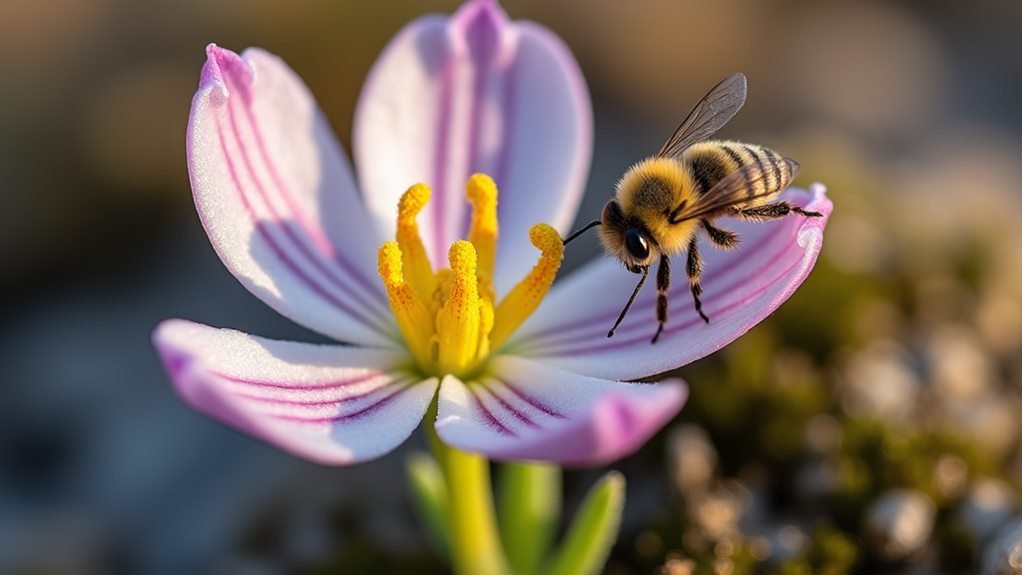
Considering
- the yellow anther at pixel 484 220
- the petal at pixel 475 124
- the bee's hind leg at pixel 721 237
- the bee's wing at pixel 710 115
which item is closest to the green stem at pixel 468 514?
the yellow anther at pixel 484 220

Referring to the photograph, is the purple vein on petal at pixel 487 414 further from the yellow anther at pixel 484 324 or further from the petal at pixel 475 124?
the petal at pixel 475 124

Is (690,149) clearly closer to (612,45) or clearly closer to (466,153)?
(466,153)

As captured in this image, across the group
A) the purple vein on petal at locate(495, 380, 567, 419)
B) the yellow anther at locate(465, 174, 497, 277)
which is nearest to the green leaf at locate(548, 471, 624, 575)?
Result: the purple vein on petal at locate(495, 380, 567, 419)

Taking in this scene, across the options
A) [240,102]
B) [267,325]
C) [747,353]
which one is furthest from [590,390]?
[267,325]

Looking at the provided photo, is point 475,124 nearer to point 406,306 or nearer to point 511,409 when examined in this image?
point 406,306

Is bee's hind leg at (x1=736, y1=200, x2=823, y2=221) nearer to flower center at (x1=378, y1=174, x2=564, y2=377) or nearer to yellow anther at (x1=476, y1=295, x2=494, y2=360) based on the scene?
flower center at (x1=378, y1=174, x2=564, y2=377)
